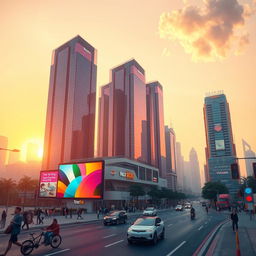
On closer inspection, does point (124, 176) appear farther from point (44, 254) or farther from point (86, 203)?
point (44, 254)

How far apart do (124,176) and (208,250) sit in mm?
74846

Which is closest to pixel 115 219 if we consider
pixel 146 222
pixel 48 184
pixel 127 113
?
pixel 146 222

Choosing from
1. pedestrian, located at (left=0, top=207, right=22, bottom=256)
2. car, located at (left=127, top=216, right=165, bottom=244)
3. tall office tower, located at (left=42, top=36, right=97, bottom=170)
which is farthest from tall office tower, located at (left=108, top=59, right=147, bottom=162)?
pedestrian, located at (left=0, top=207, right=22, bottom=256)

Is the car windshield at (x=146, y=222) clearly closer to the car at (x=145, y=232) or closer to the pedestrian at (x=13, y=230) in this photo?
the car at (x=145, y=232)

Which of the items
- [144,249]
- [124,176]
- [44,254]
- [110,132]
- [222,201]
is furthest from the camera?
[110,132]

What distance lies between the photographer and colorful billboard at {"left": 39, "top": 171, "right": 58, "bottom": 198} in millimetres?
46562

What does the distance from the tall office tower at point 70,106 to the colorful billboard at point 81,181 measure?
277 ft

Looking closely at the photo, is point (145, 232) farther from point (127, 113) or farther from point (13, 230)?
point (127, 113)

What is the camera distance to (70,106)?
133 metres

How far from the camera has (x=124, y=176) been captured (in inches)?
3386

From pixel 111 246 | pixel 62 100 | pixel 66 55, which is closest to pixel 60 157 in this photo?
pixel 62 100

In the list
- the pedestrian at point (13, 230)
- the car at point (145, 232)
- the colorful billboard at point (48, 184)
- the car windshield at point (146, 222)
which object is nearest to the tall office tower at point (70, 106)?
the colorful billboard at point (48, 184)

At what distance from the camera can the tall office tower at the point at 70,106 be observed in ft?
429

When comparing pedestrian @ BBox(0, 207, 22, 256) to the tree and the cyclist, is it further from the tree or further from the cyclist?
the tree
